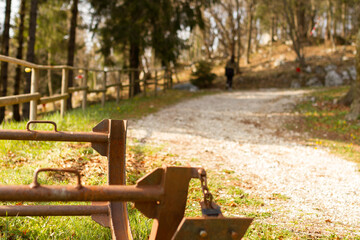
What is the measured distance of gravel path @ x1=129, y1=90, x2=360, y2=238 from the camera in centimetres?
458

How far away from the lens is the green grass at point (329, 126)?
383 inches

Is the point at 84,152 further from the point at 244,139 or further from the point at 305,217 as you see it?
the point at 244,139

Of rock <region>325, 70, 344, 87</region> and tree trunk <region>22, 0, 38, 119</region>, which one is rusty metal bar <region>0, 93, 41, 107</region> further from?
rock <region>325, 70, 344, 87</region>

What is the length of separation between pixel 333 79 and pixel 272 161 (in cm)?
2206

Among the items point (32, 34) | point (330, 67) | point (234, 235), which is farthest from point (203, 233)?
point (330, 67)

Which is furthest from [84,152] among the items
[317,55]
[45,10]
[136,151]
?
[317,55]

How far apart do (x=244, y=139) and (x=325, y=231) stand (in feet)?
20.8

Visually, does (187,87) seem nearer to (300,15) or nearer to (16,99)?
(300,15)

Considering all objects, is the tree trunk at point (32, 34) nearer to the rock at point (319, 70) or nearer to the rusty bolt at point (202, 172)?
the rusty bolt at point (202, 172)

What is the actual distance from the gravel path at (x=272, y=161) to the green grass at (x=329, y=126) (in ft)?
1.85

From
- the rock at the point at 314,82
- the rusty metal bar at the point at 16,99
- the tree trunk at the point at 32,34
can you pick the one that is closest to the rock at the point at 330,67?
the rock at the point at 314,82

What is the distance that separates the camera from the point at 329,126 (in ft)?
41.0

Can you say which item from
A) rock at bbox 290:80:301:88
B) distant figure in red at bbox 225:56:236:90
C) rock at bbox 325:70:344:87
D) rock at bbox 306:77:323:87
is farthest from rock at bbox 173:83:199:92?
rock at bbox 325:70:344:87

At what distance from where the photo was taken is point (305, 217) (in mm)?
4422
